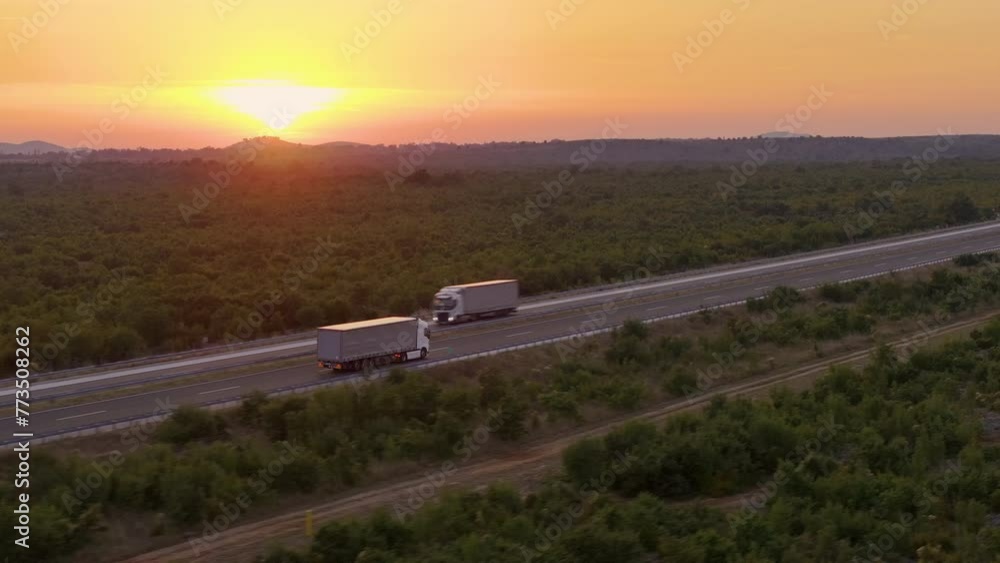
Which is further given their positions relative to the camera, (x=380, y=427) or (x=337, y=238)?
(x=337, y=238)

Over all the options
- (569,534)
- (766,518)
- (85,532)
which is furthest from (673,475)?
(85,532)

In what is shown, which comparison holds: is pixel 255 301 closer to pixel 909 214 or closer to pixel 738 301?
pixel 738 301

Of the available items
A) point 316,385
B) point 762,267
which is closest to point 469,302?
point 316,385

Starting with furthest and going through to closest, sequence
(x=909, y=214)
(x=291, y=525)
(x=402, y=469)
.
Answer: (x=909, y=214) → (x=402, y=469) → (x=291, y=525)
